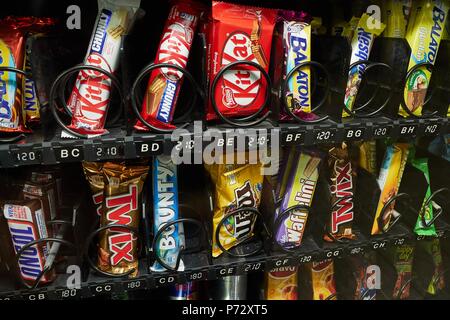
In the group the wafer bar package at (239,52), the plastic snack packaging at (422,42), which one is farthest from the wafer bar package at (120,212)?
the plastic snack packaging at (422,42)

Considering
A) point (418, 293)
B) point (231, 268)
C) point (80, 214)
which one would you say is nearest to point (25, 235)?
point (80, 214)

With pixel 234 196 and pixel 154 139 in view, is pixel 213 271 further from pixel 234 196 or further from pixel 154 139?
pixel 154 139

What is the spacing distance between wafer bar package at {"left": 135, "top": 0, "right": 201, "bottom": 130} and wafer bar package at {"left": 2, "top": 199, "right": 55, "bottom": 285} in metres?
0.34

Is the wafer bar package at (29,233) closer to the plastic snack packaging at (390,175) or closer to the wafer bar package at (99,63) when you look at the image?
the wafer bar package at (99,63)

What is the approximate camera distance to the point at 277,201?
1080 millimetres

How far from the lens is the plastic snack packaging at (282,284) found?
129 cm

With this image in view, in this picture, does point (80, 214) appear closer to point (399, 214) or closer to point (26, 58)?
point (26, 58)

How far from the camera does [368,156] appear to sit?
46.7 inches

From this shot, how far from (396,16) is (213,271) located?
0.88 metres

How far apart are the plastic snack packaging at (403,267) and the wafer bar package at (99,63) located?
3.59 feet

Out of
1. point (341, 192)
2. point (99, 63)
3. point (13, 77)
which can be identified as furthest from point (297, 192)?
point (13, 77)

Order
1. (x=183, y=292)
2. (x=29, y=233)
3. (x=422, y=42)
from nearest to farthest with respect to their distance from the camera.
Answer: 1. (x=29, y=233)
2. (x=422, y=42)
3. (x=183, y=292)

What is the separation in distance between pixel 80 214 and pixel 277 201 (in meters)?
0.55

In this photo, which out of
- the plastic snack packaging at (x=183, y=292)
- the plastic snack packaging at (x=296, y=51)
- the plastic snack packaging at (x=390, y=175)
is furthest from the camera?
the plastic snack packaging at (x=183, y=292)
